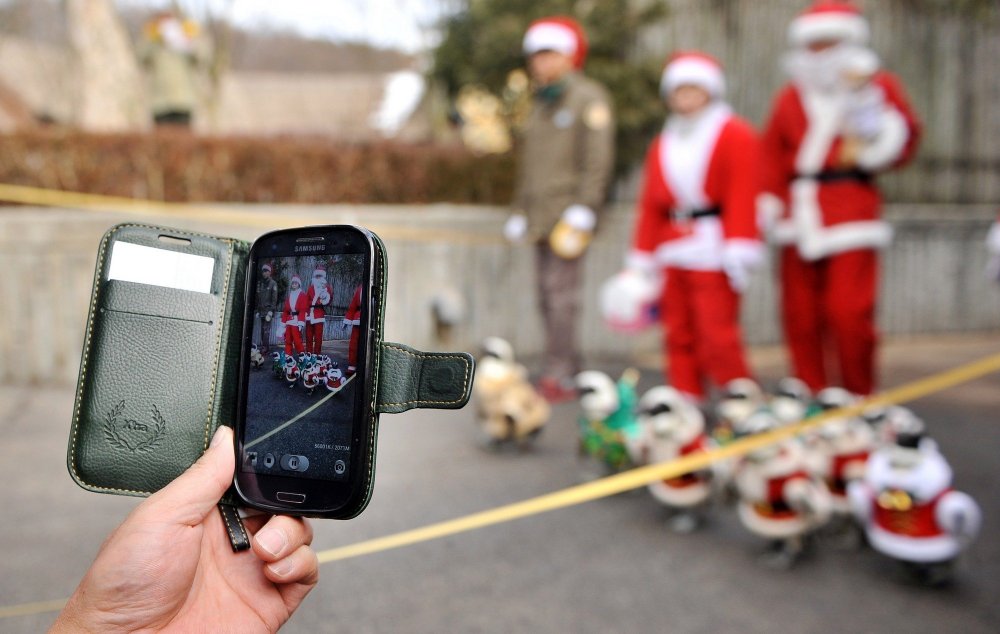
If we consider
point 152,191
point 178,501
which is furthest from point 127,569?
point 152,191

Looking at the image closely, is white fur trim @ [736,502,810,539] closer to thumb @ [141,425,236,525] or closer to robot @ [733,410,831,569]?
robot @ [733,410,831,569]

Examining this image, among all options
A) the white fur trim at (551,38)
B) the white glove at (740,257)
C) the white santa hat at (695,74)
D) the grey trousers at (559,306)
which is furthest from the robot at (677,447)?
the white fur trim at (551,38)

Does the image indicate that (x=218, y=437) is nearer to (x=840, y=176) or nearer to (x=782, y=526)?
(x=782, y=526)

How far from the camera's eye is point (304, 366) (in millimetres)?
1317

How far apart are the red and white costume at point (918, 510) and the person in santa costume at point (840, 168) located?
1.75 meters

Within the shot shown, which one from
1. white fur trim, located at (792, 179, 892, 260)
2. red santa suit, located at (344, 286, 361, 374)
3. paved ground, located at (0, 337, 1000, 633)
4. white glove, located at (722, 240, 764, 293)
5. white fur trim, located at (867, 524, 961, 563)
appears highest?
white fur trim, located at (792, 179, 892, 260)

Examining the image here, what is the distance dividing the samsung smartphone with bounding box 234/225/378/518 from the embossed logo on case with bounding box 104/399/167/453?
113 millimetres

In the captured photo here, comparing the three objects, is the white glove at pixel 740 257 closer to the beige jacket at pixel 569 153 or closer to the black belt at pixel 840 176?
the black belt at pixel 840 176

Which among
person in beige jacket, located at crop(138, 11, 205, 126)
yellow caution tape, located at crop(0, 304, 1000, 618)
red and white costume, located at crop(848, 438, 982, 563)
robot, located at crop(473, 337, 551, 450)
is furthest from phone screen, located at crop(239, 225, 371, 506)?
person in beige jacket, located at crop(138, 11, 205, 126)

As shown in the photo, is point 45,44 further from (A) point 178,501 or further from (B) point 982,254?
(A) point 178,501

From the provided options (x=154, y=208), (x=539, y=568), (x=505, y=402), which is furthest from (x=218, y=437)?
(x=154, y=208)

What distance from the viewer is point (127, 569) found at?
4.23 feet

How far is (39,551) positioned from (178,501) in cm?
219

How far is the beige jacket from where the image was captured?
5.66 meters
